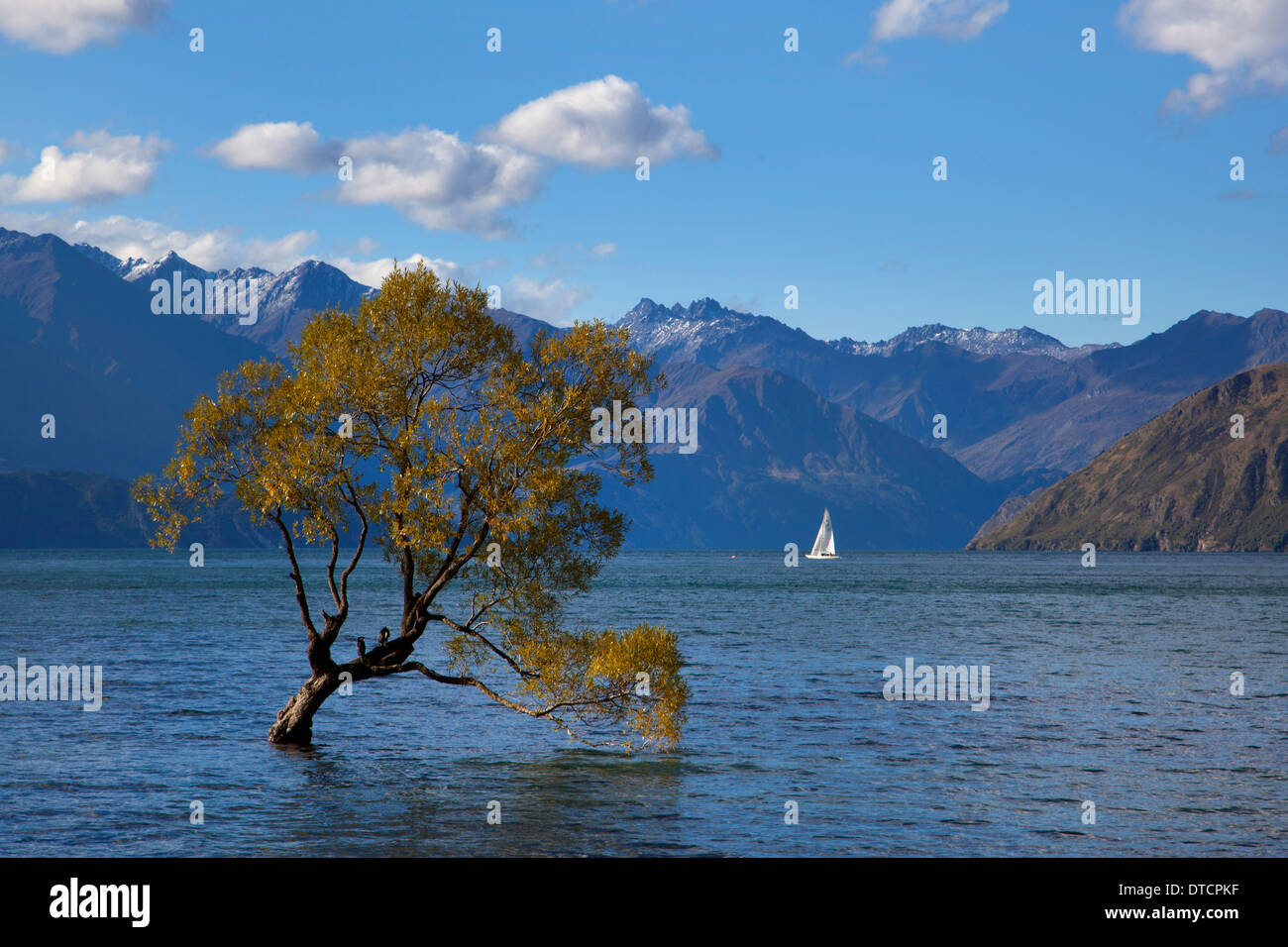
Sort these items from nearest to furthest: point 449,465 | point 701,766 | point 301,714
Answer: point 449,465 < point 701,766 < point 301,714

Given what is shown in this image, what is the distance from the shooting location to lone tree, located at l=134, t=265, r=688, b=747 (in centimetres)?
3525

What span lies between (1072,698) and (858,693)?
11635 mm

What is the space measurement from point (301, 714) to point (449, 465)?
45.9ft

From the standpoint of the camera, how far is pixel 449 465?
34.8 meters

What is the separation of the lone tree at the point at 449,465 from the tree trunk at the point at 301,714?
1687 mm

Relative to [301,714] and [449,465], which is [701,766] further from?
[301,714]

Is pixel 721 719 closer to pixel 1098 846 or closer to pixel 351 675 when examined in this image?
pixel 351 675

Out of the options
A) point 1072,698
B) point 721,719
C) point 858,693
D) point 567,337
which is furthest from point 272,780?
point 1072,698

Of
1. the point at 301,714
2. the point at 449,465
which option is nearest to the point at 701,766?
the point at 449,465

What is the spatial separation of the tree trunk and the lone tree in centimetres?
169

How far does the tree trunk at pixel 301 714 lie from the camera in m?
41.1

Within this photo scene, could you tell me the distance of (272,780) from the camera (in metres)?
36.7

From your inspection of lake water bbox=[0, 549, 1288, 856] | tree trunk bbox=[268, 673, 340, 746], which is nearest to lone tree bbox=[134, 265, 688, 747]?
tree trunk bbox=[268, 673, 340, 746]

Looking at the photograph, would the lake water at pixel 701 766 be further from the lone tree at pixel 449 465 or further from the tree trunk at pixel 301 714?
the lone tree at pixel 449 465
